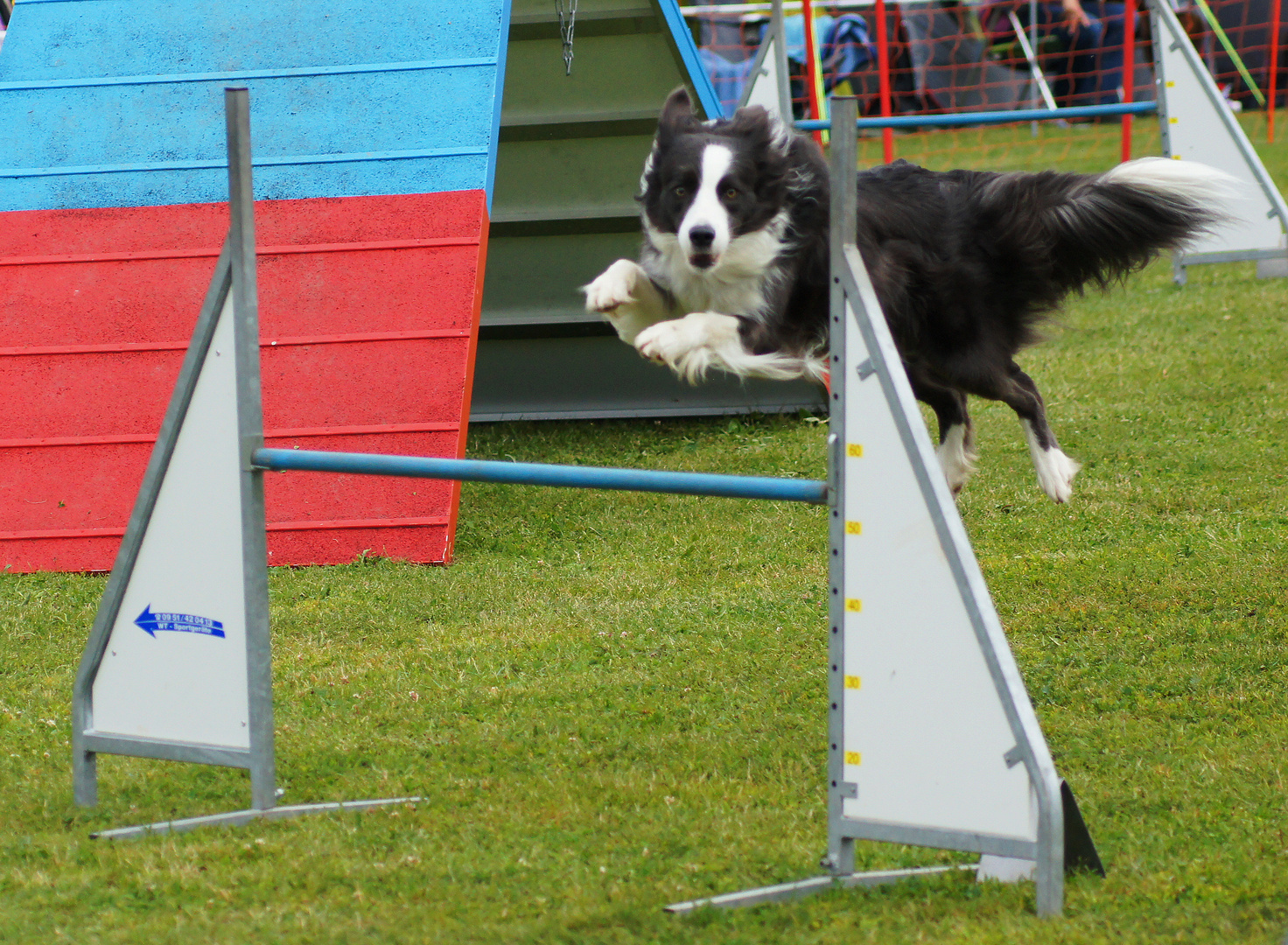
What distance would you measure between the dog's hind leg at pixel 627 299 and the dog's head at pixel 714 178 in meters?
0.14

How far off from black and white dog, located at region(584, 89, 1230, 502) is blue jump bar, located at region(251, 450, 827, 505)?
521 millimetres

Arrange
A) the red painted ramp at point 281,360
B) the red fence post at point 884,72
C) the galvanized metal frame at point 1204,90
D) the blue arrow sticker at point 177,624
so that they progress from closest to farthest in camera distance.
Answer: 1. the blue arrow sticker at point 177,624
2. the red painted ramp at point 281,360
3. the galvanized metal frame at point 1204,90
4. the red fence post at point 884,72

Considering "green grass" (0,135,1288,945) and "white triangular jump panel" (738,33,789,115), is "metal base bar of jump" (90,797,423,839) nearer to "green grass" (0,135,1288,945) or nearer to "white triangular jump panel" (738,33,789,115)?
"green grass" (0,135,1288,945)

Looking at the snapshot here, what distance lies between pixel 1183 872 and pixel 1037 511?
2.91m

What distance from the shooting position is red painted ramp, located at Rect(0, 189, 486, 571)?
5.48 meters

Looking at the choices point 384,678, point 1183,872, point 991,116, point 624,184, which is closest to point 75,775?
point 384,678

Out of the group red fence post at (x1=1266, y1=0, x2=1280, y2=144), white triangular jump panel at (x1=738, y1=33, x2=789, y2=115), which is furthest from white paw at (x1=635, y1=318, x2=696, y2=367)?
red fence post at (x1=1266, y1=0, x2=1280, y2=144)

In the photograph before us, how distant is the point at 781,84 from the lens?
8.01m

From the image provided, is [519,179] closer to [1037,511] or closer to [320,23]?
[320,23]

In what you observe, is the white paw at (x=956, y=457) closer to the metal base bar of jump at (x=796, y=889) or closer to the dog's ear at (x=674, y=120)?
the dog's ear at (x=674, y=120)

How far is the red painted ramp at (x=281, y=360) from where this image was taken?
5484mm

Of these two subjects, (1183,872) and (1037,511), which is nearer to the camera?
(1183,872)

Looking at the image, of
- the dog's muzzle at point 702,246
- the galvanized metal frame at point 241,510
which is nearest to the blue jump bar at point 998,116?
the dog's muzzle at point 702,246

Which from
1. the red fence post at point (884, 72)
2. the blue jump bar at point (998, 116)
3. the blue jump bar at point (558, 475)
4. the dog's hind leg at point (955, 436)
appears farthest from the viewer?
the red fence post at point (884, 72)
